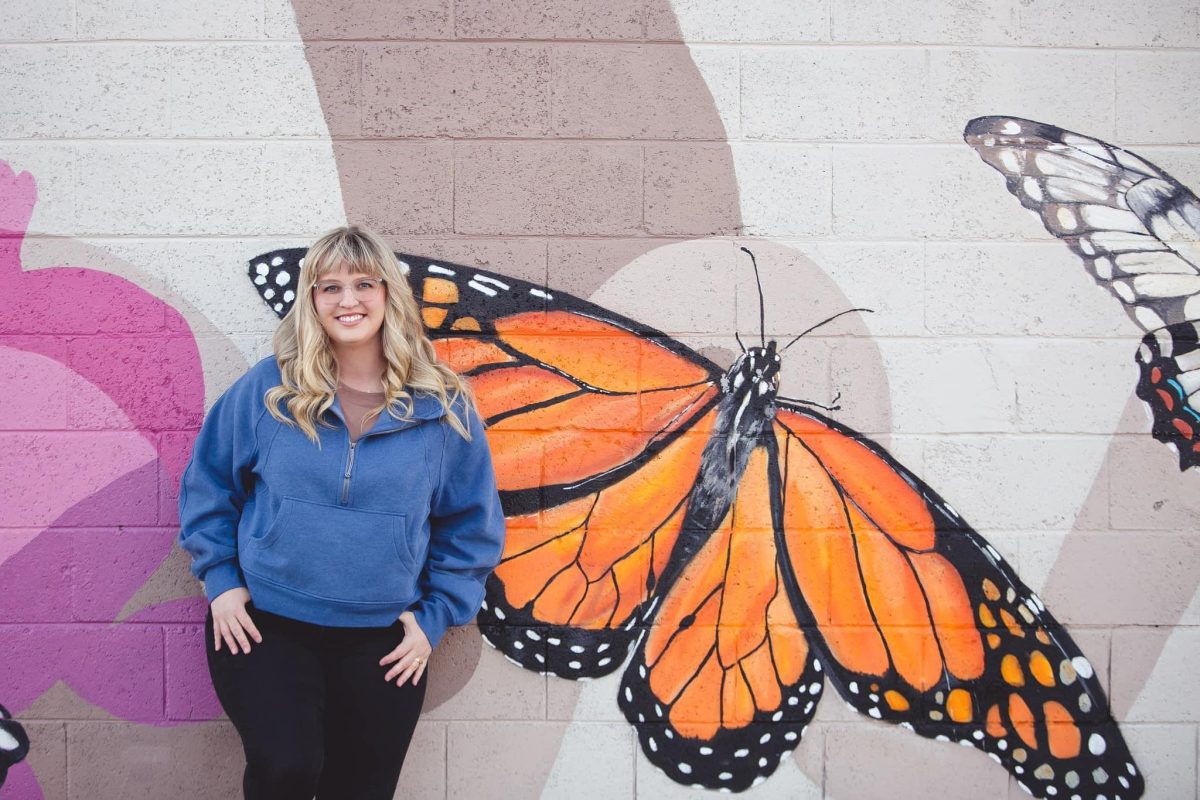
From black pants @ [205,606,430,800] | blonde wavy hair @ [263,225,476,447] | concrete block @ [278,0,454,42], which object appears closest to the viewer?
black pants @ [205,606,430,800]

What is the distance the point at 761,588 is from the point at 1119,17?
183cm

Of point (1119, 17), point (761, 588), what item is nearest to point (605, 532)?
point (761, 588)

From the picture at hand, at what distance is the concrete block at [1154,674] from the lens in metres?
2.31

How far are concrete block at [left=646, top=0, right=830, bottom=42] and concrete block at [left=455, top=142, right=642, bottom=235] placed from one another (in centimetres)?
35

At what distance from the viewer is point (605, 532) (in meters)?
2.28

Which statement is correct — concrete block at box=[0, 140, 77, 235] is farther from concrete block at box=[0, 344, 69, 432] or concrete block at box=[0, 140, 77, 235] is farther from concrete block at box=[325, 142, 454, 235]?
concrete block at box=[325, 142, 454, 235]

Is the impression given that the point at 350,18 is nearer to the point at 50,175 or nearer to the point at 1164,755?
the point at 50,175

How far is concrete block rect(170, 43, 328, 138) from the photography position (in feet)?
7.41

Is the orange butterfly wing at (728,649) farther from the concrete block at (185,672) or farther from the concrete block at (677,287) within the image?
the concrete block at (185,672)

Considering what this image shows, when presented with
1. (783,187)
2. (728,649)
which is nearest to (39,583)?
(728,649)

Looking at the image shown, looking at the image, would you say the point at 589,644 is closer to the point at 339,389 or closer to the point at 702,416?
the point at 702,416

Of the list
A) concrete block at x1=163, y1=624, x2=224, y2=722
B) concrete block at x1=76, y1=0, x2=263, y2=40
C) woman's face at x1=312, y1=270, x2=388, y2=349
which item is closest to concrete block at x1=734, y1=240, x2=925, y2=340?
woman's face at x1=312, y1=270, x2=388, y2=349

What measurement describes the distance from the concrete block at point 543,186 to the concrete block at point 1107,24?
115 cm

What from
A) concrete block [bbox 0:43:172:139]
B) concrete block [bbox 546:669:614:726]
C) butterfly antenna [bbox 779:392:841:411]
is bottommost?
concrete block [bbox 546:669:614:726]
